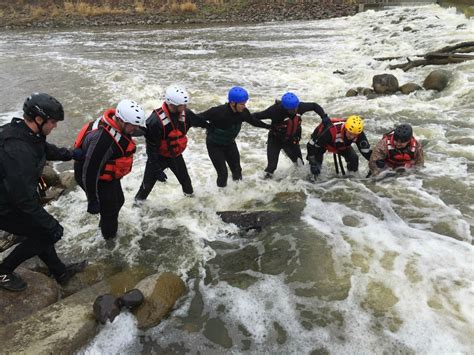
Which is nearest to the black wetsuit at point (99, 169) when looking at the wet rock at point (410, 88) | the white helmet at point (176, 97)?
the white helmet at point (176, 97)

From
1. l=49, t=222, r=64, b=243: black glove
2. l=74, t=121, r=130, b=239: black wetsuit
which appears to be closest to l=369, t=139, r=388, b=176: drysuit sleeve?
l=74, t=121, r=130, b=239: black wetsuit

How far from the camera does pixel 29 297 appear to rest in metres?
4.25

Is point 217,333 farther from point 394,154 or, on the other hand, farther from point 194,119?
point 394,154

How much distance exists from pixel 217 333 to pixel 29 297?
2072mm

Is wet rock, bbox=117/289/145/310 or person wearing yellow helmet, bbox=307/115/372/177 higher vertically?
person wearing yellow helmet, bbox=307/115/372/177

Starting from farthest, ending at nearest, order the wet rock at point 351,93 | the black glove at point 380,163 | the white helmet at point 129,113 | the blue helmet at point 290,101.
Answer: the wet rock at point 351,93, the black glove at point 380,163, the blue helmet at point 290,101, the white helmet at point 129,113

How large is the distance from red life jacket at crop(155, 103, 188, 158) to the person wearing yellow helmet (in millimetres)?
2299

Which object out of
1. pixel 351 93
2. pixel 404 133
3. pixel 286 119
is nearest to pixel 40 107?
pixel 286 119

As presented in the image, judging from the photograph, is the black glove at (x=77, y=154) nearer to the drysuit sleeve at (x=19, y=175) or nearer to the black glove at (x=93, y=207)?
the black glove at (x=93, y=207)

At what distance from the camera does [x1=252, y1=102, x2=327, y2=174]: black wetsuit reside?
21.3 ft

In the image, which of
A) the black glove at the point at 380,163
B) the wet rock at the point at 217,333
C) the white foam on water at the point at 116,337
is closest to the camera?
the white foam on water at the point at 116,337

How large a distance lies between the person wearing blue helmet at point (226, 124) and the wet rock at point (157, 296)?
2.49 m

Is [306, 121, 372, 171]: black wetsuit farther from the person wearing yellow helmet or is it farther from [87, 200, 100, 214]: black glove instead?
[87, 200, 100, 214]: black glove

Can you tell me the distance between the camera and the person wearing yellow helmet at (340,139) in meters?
6.20
